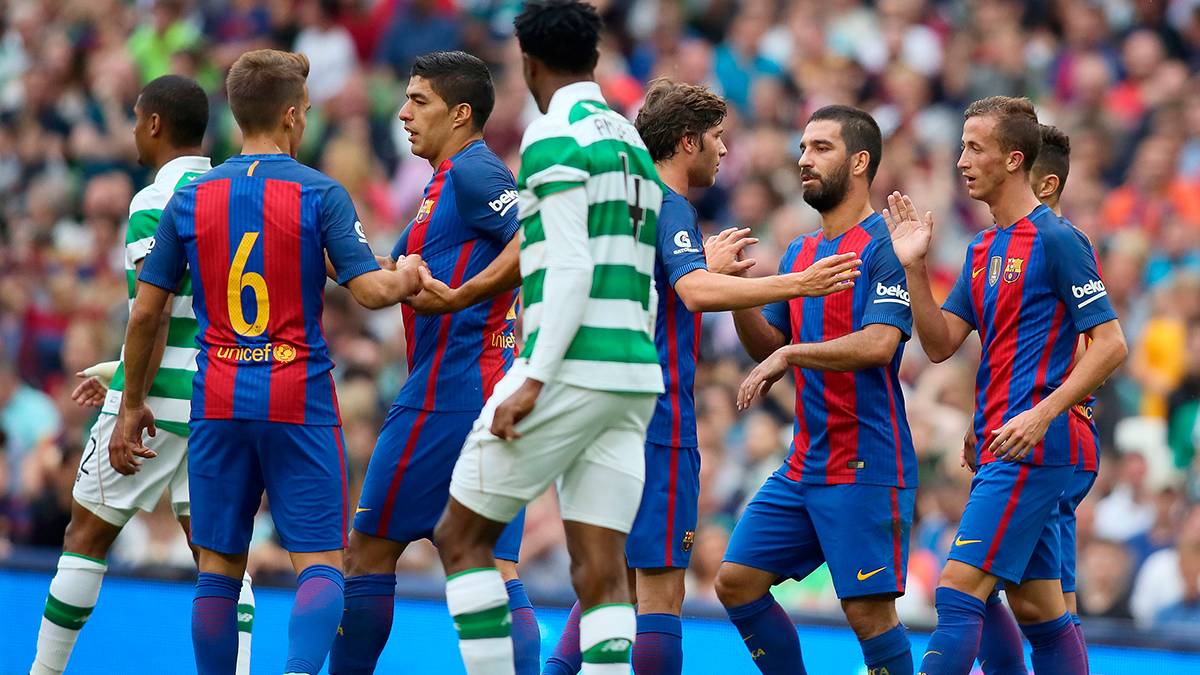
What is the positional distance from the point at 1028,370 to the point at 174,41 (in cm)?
1155

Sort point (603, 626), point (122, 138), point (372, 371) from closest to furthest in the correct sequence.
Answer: point (603, 626), point (372, 371), point (122, 138)

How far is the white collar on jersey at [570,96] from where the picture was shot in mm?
5586

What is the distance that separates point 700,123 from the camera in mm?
6730

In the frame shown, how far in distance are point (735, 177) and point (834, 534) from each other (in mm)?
7154

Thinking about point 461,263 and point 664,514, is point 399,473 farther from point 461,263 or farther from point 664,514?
point 664,514

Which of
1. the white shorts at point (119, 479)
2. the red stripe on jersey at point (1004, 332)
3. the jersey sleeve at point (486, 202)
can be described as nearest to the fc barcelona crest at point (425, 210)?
the jersey sleeve at point (486, 202)

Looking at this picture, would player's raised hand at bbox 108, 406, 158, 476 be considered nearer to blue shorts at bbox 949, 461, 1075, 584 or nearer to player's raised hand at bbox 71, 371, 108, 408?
player's raised hand at bbox 71, 371, 108, 408

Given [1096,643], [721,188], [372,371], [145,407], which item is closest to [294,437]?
[145,407]

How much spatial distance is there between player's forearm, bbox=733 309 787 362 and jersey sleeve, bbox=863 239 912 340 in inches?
18.7

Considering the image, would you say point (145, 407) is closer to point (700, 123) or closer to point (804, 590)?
point (700, 123)

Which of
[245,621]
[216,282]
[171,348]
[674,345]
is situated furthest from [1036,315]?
[245,621]

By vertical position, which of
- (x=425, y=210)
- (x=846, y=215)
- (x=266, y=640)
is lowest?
(x=266, y=640)

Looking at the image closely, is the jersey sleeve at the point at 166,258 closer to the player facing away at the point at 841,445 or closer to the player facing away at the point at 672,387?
the player facing away at the point at 672,387

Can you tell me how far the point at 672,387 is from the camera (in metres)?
6.65
